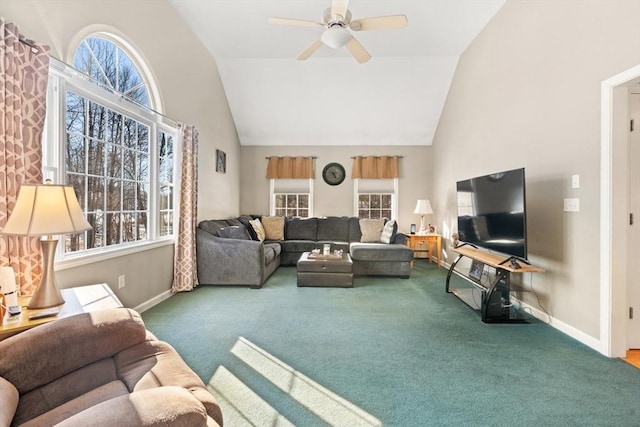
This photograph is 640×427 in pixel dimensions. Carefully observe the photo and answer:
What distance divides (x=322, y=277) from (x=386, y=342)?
1727 millimetres

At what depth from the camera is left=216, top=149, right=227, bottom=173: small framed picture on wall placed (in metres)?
5.28

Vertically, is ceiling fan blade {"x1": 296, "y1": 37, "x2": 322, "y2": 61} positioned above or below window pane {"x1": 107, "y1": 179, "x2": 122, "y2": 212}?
above

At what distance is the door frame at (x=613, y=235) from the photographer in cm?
230

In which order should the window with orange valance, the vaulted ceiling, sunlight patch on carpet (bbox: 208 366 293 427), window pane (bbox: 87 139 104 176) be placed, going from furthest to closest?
the window with orange valance < the vaulted ceiling < window pane (bbox: 87 139 104 176) < sunlight patch on carpet (bbox: 208 366 293 427)

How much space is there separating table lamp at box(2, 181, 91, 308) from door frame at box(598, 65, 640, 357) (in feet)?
11.7

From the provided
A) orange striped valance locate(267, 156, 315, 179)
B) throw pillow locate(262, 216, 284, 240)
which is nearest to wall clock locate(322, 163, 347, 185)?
orange striped valance locate(267, 156, 315, 179)

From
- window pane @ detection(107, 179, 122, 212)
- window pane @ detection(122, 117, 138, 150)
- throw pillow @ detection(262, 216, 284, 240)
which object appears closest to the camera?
window pane @ detection(107, 179, 122, 212)

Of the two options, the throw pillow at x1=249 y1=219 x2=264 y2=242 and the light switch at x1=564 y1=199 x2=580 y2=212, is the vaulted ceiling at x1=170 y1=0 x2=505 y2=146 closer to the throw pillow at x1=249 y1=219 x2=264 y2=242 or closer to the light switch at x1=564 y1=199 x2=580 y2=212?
→ the throw pillow at x1=249 y1=219 x2=264 y2=242

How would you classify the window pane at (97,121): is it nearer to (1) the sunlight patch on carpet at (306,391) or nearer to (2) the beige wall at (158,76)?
(2) the beige wall at (158,76)

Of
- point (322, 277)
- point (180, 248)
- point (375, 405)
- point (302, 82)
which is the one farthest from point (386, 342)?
point (302, 82)

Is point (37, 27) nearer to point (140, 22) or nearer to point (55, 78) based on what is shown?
point (55, 78)

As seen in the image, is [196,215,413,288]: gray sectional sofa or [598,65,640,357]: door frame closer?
[598,65,640,357]: door frame

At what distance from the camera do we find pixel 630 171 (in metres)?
2.39

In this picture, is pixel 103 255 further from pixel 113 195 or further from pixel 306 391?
pixel 306 391
